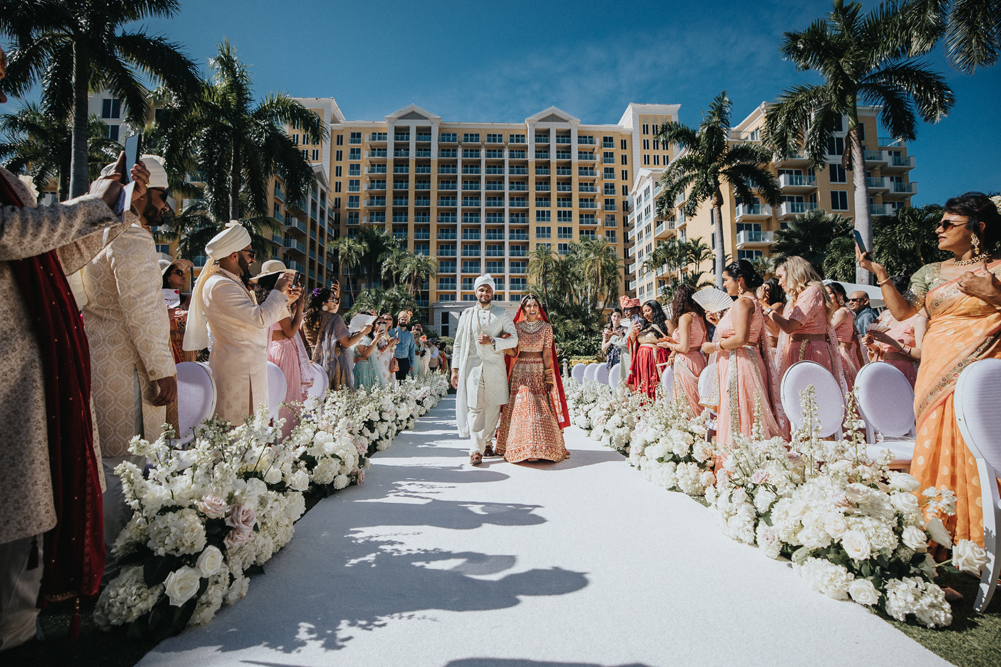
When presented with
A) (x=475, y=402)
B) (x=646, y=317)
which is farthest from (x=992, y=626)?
(x=646, y=317)

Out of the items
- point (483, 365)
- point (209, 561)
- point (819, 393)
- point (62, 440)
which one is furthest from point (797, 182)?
point (62, 440)

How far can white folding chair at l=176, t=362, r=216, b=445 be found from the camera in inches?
119

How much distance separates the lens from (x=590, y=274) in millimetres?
52062

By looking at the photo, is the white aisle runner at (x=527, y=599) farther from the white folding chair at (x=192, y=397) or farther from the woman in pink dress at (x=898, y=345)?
the woman in pink dress at (x=898, y=345)

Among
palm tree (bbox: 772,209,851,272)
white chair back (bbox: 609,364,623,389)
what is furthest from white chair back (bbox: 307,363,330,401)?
palm tree (bbox: 772,209,851,272)

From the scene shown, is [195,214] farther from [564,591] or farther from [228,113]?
[564,591]

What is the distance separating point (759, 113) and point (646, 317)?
43541 millimetres

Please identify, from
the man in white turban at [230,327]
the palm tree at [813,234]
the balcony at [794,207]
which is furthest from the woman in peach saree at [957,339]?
the balcony at [794,207]

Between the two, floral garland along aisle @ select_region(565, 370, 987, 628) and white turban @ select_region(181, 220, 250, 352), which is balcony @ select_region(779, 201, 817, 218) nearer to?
floral garland along aisle @ select_region(565, 370, 987, 628)

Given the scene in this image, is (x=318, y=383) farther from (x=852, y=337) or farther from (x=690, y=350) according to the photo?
(x=852, y=337)

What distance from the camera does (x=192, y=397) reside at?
3068 millimetres

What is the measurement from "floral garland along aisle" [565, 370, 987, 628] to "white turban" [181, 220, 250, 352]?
3583 millimetres

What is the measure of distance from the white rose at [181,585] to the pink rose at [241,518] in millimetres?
285

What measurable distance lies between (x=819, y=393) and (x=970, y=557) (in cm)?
145
